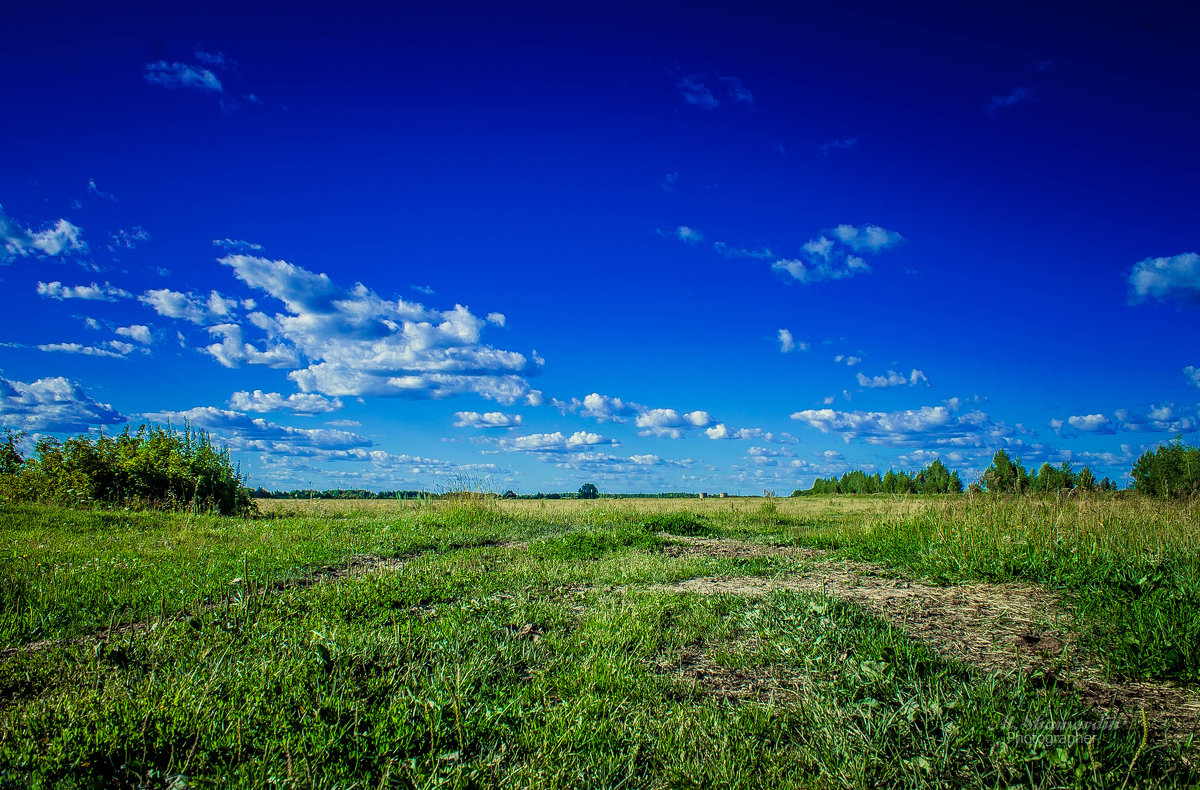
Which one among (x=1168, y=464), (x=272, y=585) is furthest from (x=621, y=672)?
(x=1168, y=464)

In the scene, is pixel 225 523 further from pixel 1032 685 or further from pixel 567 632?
pixel 1032 685

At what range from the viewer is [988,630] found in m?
5.10

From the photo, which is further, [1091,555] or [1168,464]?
[1168,464]

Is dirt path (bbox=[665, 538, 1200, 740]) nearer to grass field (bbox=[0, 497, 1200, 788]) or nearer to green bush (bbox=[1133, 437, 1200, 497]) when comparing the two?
grass field (bbox=[0, 497, 1200, 788])

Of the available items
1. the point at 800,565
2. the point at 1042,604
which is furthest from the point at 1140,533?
the point at 800,565

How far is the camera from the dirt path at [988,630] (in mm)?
3748

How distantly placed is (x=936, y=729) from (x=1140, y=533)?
755 cm

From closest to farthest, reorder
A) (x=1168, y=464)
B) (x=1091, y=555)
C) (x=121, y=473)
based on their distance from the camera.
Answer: (x=1091, y=555) < (x=121, y=473) < (x=1168, y=464)

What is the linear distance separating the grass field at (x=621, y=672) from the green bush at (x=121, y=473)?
12071 mm

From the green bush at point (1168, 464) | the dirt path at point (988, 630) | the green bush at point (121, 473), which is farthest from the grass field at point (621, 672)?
the green bush at point (1168, 464)

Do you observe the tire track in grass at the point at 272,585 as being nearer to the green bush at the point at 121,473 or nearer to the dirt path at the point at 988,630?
the dirt path at the point at 988,630

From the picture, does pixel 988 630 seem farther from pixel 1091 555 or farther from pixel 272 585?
pixel 272 585

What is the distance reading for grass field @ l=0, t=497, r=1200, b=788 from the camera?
116 inches

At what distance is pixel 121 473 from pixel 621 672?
21269 millimetres
